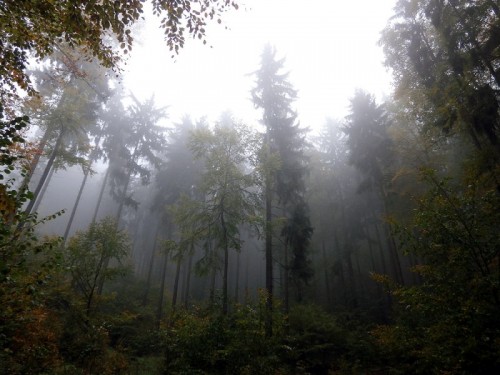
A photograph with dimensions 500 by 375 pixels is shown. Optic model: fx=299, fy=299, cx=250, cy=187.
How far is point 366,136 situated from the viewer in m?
21.5

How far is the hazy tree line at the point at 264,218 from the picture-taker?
18.8ft

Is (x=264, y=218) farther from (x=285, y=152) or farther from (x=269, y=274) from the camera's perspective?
(x=285, y=152)

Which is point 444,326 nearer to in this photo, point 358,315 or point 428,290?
point 428,290

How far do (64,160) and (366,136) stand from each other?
1946 cm

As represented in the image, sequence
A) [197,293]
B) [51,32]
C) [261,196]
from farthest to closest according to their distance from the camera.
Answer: [197,293], [261,196], [51,32]

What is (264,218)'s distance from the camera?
15961mm

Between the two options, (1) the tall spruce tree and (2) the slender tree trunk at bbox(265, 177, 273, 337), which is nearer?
(2) the slender tree trunk at bbox(265, 177, 273, 337)

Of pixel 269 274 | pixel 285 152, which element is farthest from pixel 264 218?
pixel 285 152

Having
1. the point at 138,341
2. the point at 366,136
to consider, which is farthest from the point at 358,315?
the point at 138,341

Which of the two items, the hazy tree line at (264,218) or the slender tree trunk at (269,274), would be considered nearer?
the hazy tree line at (264,218)

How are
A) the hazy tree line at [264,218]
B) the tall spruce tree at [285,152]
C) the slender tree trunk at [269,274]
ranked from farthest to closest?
the tall spruce tree at [285,152] → the slender tree trunk at [269,274] → the hazy tree line at [264,218]

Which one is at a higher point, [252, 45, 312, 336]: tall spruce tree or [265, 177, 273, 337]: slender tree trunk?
[252, 45, 312, 336]: tall spruce tree

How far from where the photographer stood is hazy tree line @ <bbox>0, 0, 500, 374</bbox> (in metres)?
5.73

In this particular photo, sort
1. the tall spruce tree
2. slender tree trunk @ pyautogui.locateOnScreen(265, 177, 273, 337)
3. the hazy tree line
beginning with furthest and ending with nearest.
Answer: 1. the tall spruce tree
2. slender tree trunk @ pyautogui.locateOnScreen(265, 177, 273, 337)
3. the hazy tree line
